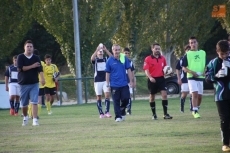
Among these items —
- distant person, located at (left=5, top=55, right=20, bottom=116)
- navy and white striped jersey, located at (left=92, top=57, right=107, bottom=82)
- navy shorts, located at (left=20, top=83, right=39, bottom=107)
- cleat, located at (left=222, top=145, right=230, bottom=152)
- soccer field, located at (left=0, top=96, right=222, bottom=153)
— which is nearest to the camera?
cleat, located at (left=222, top=145, right=230, bottom=152)

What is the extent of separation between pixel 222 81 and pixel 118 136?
356 cm

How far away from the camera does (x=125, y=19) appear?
153ft

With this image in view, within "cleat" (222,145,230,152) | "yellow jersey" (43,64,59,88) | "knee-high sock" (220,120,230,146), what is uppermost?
"yellow jersey" (43,64,59,88)

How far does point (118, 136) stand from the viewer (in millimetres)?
16375

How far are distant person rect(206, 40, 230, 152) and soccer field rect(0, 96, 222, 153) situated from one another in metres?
0.41

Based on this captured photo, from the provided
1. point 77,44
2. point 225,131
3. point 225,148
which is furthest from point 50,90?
point 225,148

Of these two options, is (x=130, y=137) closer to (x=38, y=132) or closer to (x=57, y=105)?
(x=38, y=132)

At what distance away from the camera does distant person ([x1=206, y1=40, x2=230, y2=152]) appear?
13.3 m

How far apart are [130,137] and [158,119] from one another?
540 cm

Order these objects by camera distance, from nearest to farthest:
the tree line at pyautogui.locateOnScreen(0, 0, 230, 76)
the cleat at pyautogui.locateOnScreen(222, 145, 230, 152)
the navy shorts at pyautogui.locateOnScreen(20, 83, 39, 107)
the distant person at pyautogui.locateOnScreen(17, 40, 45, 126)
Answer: the cleat at pyautogui.locateOnScreen(222, 145, 230, 152), the distant person at pyautogui.locateOnScreen(17, 40, 45, 126), the navy shorts at pyautogui.locateOnScreen(20, 83, 39, 107), the tree line at pyautogui.locateOnScreen(0, 0, 230, 76)

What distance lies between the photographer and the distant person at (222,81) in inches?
524

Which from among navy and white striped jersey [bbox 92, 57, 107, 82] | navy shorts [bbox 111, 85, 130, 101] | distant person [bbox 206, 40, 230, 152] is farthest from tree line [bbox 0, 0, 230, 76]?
distant person [bbox 206, 40, 230, 152]

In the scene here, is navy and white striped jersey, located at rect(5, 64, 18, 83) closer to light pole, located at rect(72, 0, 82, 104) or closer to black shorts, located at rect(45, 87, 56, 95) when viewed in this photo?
black shorts, located at rect(45, 87, 56, 95)

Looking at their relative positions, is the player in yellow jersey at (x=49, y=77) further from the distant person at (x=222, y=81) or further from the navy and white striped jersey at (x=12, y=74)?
the distant person at (x=222, y=81)
